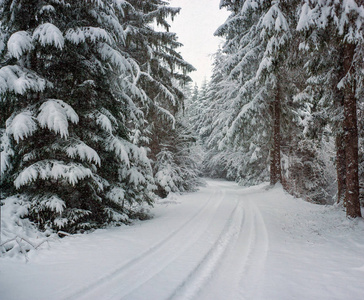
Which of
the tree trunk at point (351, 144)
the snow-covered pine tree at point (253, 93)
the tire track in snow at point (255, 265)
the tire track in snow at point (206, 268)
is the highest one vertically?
the snow-covered pine tree at point (253, 93)

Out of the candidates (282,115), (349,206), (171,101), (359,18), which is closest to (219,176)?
(282,115)

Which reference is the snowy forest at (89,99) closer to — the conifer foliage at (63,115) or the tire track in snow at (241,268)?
the conifer foliage at (63,115)

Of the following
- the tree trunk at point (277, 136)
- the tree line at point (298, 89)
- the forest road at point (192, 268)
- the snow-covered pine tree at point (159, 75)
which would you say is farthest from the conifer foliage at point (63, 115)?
the tree trunk at point (277, 136)

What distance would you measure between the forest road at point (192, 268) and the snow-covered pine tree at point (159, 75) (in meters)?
7.43

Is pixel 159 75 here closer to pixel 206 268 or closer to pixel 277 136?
pixel 277 136

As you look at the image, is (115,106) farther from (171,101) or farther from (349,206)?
(349,206)

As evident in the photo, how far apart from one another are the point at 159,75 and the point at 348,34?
9.97 meters

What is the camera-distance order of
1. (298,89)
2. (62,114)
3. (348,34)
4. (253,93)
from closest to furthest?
(62,114), (348,34), (298,89), (253,93)

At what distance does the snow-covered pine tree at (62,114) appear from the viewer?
5.51 meters

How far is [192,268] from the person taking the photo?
452 cm

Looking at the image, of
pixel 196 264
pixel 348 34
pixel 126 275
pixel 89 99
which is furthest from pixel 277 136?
pixel 126 275

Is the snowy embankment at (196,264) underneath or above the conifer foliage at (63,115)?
underneath

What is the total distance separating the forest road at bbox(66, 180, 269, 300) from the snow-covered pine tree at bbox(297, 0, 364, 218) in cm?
356

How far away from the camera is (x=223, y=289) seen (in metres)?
3.84
